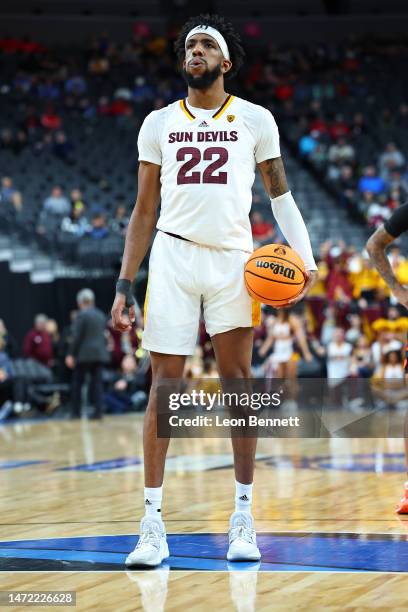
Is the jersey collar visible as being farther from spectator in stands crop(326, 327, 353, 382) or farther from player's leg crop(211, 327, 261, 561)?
spectator in stands crop(326, 327, 353, 382)

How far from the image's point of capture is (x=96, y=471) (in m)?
8.11

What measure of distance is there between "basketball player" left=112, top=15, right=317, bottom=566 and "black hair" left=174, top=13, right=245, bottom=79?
0.20 feet

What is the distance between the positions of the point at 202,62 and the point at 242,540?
199 centimetres

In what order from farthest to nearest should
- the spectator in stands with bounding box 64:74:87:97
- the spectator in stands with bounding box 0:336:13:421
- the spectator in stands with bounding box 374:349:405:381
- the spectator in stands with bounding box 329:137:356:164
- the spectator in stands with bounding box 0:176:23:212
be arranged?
the spectator in stands with bounding box 64:74:87:97 → the spectator in stands with bounding box 329:137:356:164 → the spectator in stands with bounding box 0:176:23:212 → the spectator in stands with bounding box 0:336:13:421 → the spectator in stands with bounding box 374:349:405:381

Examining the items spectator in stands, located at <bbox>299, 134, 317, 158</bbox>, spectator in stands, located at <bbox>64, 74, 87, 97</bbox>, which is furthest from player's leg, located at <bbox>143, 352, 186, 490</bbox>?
spectator in stands, located at <bbox>64, 74, 87, 97</bbox>

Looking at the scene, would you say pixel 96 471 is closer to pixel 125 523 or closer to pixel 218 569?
pixel 125 523

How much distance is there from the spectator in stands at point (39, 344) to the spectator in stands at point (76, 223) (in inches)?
114

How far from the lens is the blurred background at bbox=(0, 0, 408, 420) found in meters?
15.5

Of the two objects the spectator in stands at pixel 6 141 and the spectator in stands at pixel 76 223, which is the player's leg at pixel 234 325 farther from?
the spectator in stands at pixel 6 141

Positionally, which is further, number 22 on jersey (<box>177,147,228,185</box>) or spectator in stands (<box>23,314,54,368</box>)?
spectator in stands (<box>23,314,54,368</box>)

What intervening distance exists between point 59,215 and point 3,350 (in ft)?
14.6

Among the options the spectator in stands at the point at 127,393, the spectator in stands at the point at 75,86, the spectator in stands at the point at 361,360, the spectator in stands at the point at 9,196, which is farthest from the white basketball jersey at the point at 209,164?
the spectator in stands at the point at 75,86

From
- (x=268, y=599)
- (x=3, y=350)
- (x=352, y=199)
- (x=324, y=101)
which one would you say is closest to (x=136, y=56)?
(x=324, y=101)

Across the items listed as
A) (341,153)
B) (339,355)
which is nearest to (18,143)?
(341,153)
